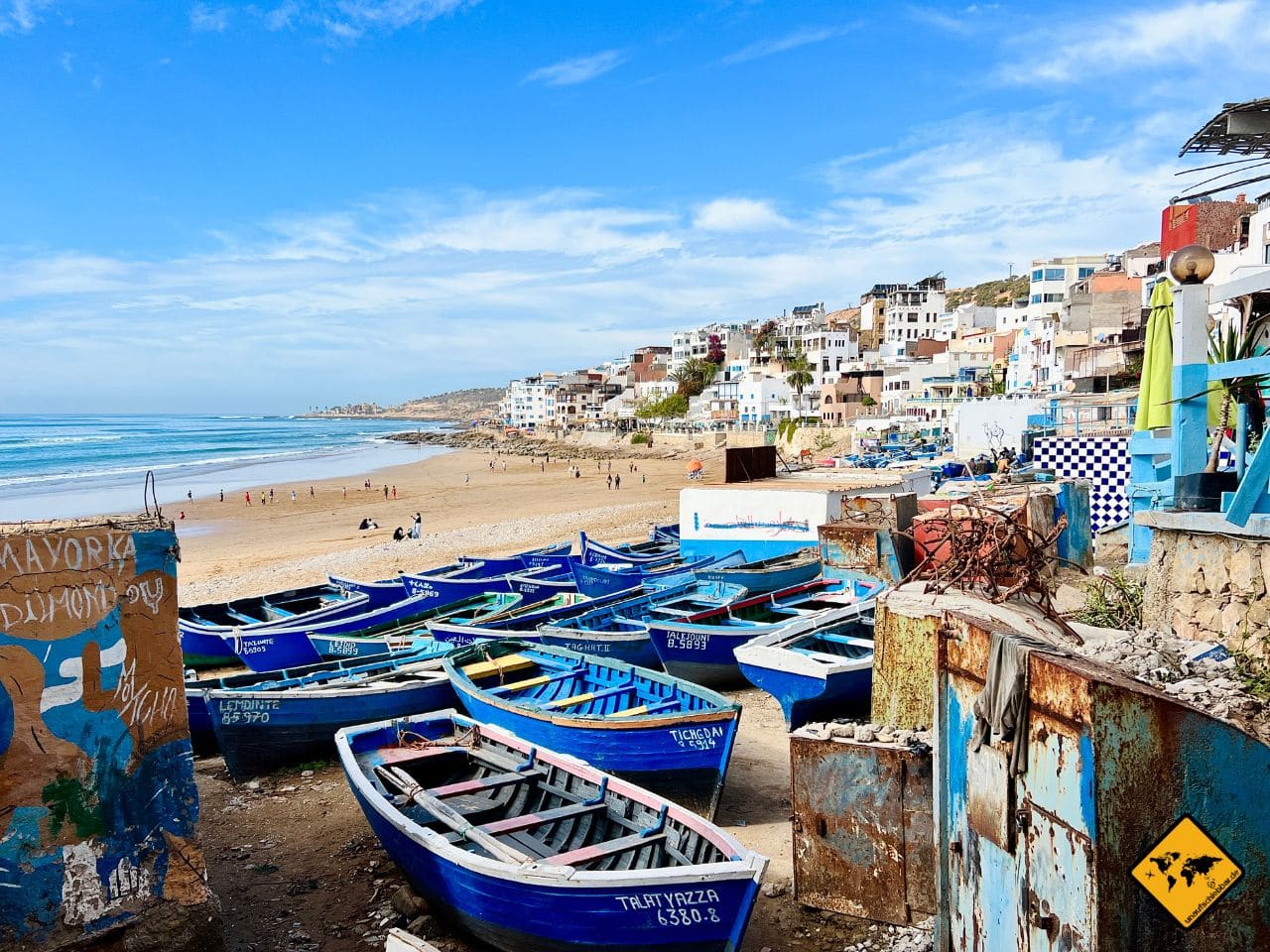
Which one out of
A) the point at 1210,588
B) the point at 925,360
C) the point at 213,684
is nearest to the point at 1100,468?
the point at 1210,588

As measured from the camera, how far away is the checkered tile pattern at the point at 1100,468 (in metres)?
15.2

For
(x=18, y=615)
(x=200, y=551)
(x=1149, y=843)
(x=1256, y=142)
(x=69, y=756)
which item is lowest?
(x=200, y=551)

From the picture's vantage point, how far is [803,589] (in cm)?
1439

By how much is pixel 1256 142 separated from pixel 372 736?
967cm

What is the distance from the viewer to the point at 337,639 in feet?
44.8

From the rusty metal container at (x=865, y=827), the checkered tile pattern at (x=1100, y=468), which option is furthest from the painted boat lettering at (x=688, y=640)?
the checkered tile pattern at (x=1100, y=468)

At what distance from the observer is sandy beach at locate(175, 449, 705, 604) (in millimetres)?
25234

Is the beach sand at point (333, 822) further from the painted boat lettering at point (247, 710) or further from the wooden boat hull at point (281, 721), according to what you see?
the painted boat lettering at point (247, 710)

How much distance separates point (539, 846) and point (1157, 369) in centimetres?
786

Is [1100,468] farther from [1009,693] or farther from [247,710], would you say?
[247,710]

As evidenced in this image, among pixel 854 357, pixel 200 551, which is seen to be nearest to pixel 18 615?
pixel 200 551

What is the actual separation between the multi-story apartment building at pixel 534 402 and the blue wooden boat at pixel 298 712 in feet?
361

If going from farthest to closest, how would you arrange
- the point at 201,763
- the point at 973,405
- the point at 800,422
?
the point at 800,422, the point at 973,405, the point at 201,763

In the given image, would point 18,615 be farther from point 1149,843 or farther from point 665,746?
point 1149,843
